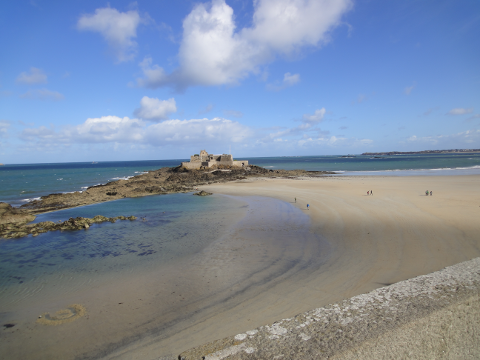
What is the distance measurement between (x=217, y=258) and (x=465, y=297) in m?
7.53

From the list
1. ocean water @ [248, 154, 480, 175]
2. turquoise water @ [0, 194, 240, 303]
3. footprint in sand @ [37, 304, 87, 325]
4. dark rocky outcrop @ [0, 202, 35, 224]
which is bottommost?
turquoise water @ [0, 194, 240, 303]

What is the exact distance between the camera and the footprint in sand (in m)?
6.51

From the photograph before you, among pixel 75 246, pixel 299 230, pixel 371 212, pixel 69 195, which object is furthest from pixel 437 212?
pixel 69 195

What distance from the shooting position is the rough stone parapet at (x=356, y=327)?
14.4ft

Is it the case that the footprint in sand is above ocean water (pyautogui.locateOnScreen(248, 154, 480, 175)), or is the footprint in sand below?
below

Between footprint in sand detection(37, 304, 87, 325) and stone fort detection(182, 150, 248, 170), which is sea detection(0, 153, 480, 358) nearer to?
footprint in sand detection(37, 304, 87, 325)

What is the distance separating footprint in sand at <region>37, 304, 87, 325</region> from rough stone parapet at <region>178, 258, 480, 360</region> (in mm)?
3737

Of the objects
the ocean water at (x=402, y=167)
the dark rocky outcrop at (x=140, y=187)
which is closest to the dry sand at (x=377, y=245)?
the dark rocky outcrop at (x=140, y=187)

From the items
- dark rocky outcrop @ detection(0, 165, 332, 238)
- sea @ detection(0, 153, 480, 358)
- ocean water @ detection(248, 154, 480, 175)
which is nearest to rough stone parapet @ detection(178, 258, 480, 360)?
sea @ detection(0, 153, 480, 358)

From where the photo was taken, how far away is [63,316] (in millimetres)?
6730

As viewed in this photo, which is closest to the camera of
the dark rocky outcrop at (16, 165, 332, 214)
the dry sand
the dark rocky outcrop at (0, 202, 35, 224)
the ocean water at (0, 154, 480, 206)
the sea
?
the dry sand

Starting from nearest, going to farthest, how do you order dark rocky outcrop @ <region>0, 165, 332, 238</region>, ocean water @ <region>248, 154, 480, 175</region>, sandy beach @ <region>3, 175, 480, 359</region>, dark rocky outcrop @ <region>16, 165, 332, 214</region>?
1. sandy beach @ <region>3, 175, 480, 359</region>
2. dark rocky outcrop @ <region>0, 165, 332, 238</region>
3. dark rocky outcrop @ <region>16, 165, 332, 214</region>
4. ocean water @ <region>248, 154, 480, 175</region>

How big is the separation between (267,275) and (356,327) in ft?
12.9

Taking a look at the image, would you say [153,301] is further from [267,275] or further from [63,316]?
[267,275]
